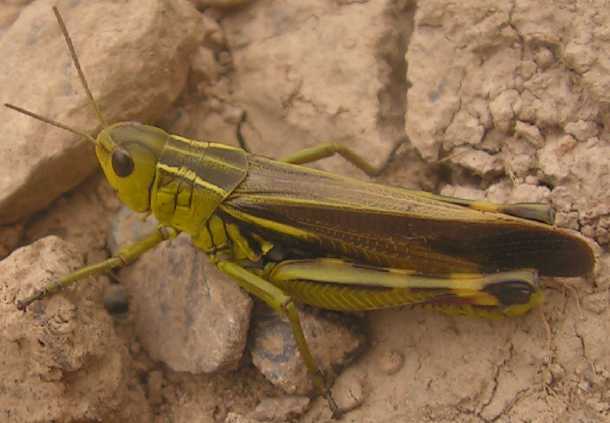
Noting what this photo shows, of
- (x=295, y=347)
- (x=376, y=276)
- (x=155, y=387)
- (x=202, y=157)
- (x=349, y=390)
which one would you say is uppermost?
(x=202, y=157)

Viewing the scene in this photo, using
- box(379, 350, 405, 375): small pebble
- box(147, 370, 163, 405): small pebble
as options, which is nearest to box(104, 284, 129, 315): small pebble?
box(147, 370, 163, 405): small pebble

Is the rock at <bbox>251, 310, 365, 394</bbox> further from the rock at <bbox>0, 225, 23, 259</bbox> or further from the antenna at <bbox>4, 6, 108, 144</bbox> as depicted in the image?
the rock at <bbox>0, 225, 23, 259</bbox>

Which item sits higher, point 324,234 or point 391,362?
point 324,234

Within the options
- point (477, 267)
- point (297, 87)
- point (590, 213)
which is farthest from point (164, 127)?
point (590, 213)

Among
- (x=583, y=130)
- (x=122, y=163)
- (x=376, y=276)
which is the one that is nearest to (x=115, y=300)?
(x=122, y=163)

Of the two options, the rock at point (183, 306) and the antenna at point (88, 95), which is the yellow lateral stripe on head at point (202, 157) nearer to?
the antenna at point (88, 95)

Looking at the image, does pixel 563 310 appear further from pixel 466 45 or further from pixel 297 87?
pixel 297 87

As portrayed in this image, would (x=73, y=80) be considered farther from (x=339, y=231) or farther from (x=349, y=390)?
(x=349, y=390)
